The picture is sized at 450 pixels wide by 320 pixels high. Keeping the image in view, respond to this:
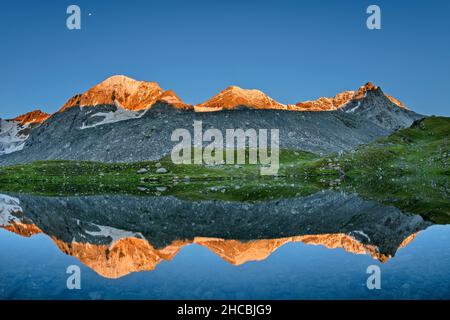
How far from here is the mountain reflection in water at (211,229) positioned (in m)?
23.1

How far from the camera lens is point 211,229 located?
105ft

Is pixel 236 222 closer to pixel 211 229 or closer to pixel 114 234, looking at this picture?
pixel 211 229

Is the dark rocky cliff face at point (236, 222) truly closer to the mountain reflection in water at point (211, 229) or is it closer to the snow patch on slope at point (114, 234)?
the mountain reflection in water at point (211, 229)

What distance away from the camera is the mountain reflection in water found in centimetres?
2309

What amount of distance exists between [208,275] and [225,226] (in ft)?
50.0

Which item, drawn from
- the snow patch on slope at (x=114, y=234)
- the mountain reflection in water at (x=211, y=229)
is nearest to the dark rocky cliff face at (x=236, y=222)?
the mountain reflection in water at (x=211, y=229)

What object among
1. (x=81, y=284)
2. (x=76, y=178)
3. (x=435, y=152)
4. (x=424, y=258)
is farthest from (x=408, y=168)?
(x=81, y=284)

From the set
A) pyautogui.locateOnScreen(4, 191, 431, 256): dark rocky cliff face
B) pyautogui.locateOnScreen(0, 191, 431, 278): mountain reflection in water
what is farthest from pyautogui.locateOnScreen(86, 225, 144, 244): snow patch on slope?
pyautogui.locateOnScreen(4, 191, 431, 256): dark rocky cliff face

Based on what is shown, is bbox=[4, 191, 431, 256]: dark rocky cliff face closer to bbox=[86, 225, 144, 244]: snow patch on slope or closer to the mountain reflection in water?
the mountain reflection in water

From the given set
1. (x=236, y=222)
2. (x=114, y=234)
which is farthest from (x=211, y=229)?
(x=114, y=234)

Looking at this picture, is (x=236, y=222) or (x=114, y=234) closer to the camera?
(x=114, y=234)

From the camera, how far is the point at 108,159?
607 feet

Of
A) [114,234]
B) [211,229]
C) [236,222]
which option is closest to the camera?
[114,234]
